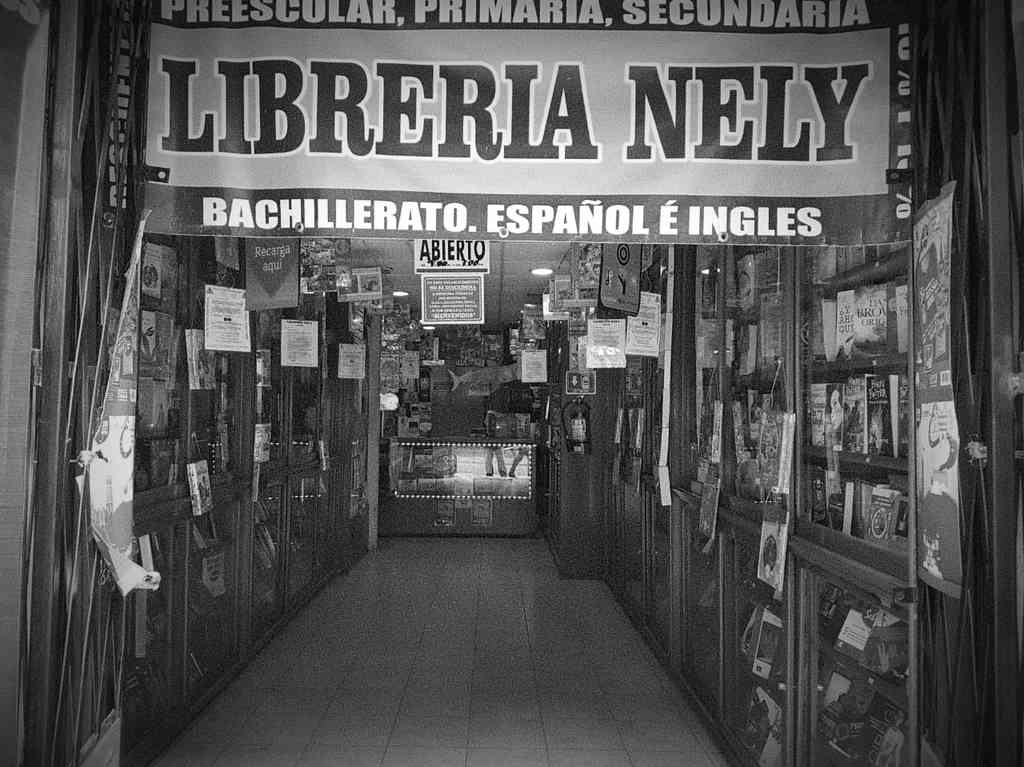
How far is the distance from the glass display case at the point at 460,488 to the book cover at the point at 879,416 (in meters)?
7.83

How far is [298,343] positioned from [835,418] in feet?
13.3

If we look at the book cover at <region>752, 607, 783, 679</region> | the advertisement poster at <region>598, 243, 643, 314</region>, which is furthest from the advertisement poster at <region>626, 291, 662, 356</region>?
the book cover at <region>752, 607, 783, 679</region>

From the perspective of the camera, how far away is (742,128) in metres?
2.64

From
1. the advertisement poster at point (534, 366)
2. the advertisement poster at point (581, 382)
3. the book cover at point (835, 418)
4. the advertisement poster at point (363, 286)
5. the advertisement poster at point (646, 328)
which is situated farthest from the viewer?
the advertisement poster at point (534, 366)

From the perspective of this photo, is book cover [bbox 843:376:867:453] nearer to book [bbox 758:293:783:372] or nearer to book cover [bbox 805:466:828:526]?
book cover [bbox 805:466:828:526]

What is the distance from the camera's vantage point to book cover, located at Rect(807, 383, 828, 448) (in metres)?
3.16

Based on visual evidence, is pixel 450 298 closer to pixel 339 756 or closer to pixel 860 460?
pixel 339 756

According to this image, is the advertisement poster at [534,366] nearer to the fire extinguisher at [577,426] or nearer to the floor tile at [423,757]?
the fire extinguisher at [577,426]

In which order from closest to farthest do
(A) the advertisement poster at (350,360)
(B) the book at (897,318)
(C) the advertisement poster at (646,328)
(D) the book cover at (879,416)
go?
1. (B) the book at (897,318)
2. (D) the book cover at (879,416)
3. (C) the advertisement poster at (646,328)
4. (A) the advertisement poster at (350,360)

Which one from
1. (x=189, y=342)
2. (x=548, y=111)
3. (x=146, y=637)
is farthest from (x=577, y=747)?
(x=548, y=111)

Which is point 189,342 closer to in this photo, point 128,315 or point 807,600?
point 128,315

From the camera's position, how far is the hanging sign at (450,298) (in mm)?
6312

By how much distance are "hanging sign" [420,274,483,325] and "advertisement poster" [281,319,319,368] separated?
0.78 meters

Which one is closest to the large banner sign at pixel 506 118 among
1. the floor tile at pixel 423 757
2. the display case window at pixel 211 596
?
the display case window at pixel 211 596
